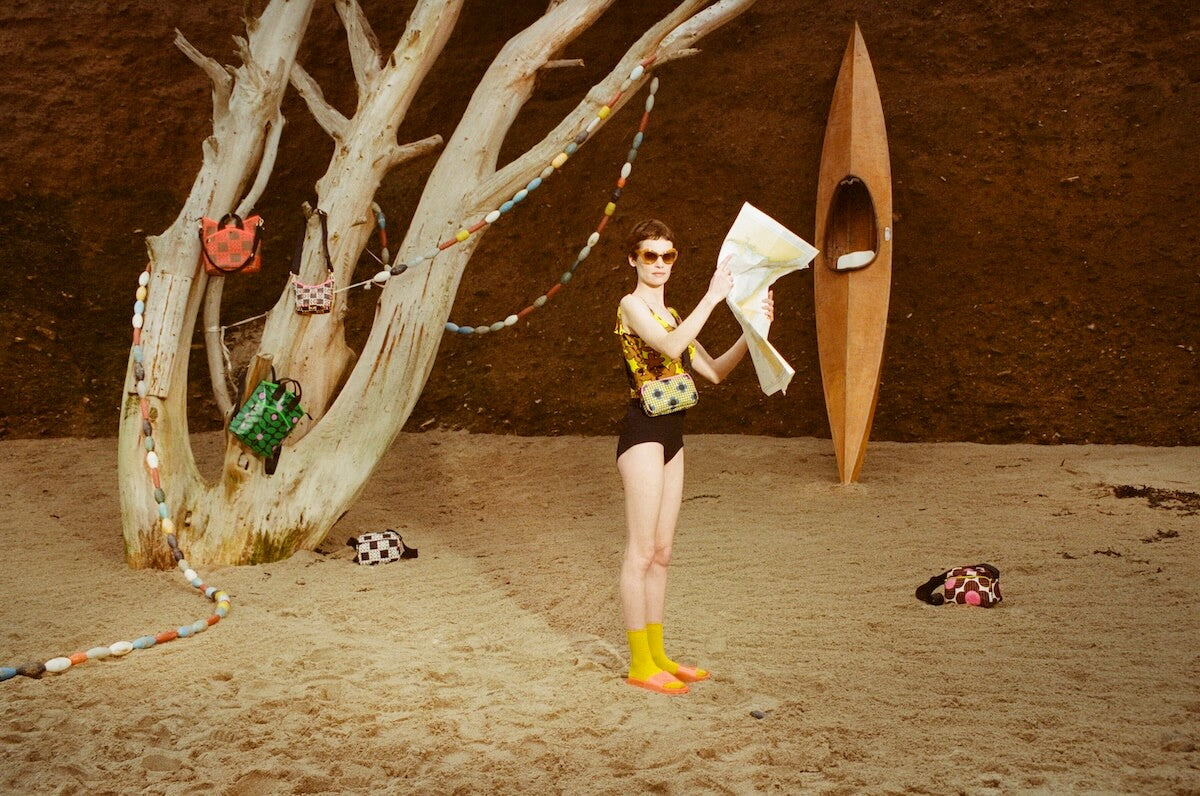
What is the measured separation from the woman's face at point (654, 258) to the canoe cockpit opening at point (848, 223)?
324 cm

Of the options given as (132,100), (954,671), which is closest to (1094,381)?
(954,671)

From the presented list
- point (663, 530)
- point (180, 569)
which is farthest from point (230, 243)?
point (663, 530)

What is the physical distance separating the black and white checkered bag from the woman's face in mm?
2172

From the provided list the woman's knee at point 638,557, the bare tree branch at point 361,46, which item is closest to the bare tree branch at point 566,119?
the bare tree branch at point 361,46

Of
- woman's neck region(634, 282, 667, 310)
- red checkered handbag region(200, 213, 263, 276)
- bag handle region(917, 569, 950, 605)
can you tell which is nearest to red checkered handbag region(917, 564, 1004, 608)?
bag handle region(917, 569, 950, 605)

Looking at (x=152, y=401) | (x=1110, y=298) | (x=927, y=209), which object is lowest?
(x=152, y=401)

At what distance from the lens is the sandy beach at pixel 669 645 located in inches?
112

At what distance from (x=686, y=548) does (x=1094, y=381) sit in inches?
138

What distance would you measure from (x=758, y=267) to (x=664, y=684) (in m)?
1.28

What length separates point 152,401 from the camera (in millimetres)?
4684

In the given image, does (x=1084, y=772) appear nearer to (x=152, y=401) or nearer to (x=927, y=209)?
(x=152, y=401)

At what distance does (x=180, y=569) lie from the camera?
4680 mm

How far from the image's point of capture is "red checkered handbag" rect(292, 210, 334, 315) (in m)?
4.79

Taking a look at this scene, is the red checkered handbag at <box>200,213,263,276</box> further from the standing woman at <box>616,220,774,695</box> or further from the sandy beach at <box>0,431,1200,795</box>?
the standing woman at <box>616,220,774,695</box>
